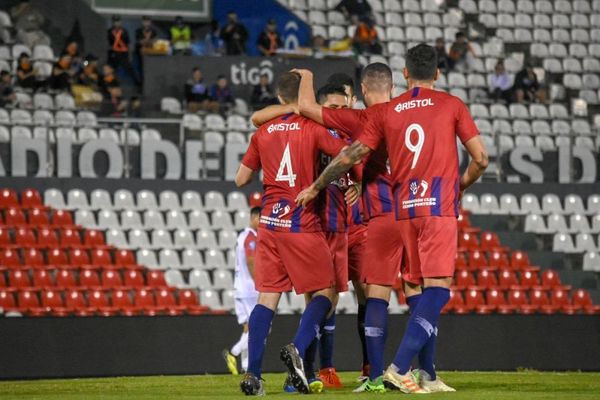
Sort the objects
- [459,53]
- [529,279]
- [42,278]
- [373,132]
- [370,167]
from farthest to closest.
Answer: [459,53], [529,279], [42,278], [370,167], [373,132]

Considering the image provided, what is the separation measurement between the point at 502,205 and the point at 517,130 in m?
2.91

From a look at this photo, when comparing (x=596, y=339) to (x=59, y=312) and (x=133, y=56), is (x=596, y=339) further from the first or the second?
(x=133, y=56)

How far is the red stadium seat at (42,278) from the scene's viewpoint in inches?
728

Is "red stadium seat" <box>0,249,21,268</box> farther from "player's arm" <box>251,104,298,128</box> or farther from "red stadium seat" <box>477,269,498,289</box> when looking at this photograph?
"player's arm" <box>251,104,298,128</box>

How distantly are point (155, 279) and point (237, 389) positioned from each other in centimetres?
857

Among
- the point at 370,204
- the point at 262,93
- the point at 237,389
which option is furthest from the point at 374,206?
the point at 262,93

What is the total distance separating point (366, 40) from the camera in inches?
1034

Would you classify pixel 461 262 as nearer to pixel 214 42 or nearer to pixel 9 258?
pixel 9 258

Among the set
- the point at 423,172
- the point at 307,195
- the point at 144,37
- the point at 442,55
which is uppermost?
the point at 144,37

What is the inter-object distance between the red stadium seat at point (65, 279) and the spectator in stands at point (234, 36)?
25.6 ft

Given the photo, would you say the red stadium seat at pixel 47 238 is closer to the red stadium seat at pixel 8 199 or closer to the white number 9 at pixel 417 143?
the red stadium seat at pixel 8 199

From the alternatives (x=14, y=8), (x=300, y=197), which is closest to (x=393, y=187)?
(x=300, y=197)

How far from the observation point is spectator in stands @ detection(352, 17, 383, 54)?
26062 millimetres

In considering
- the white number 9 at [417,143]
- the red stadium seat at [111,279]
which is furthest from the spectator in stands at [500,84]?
the white number 9 at [417,143]
